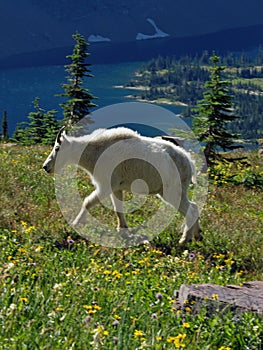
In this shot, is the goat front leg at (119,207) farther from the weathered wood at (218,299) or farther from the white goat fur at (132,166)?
the weathered wood at (218,299)

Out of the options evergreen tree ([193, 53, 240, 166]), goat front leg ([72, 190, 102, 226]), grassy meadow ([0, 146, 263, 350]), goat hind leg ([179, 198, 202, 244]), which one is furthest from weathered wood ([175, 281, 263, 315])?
evergreen tree ([193, 53, 240, 166])

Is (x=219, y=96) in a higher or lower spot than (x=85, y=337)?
higher

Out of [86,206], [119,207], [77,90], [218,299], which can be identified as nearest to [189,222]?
[119,207]

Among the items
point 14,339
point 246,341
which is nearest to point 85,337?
point 14,339

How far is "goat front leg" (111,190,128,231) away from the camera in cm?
988

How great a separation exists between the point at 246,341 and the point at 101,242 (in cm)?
419

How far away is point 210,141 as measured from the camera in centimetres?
1895

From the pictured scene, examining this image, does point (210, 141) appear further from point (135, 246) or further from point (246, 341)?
point (246, 341)

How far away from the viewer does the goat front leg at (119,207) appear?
9.88m

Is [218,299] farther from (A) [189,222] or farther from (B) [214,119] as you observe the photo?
(B) [214,119]

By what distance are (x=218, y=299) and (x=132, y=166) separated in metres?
4.43

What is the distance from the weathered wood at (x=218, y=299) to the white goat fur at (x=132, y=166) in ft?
12.4

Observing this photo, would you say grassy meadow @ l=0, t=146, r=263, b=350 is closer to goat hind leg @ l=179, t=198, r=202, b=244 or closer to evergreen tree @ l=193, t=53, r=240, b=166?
goat hind leg @ l=179, t=198, r=202, b=244

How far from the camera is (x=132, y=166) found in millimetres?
9531
